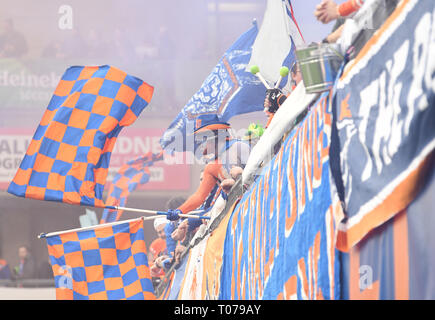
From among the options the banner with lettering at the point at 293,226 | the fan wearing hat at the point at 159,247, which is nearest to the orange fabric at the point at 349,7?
the banner with lettering at the point at 293,226

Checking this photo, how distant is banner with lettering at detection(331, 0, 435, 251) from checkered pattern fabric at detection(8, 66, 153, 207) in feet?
9.65

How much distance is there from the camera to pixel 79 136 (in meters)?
5.21

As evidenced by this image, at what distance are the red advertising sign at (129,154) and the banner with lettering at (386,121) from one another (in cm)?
1194

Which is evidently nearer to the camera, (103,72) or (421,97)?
(421,97)

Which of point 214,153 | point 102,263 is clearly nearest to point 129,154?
point 214,153

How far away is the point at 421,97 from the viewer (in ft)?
6.15

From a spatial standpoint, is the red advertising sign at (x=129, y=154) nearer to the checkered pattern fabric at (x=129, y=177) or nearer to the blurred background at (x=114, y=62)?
the blurred background at (x=114, y=62)

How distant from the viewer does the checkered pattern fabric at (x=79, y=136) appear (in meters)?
5.05

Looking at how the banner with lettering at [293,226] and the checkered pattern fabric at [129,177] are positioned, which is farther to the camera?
the checkered pattern fabric at [129,177]

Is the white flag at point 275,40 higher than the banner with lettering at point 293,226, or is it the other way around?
the white flag at point 275,40

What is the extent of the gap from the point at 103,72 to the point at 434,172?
3.90 meters

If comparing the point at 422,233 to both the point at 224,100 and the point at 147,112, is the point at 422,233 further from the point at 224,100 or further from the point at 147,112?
the point at 147,112

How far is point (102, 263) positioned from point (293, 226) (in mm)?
2360

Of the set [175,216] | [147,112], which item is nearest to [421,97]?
[175,216]
